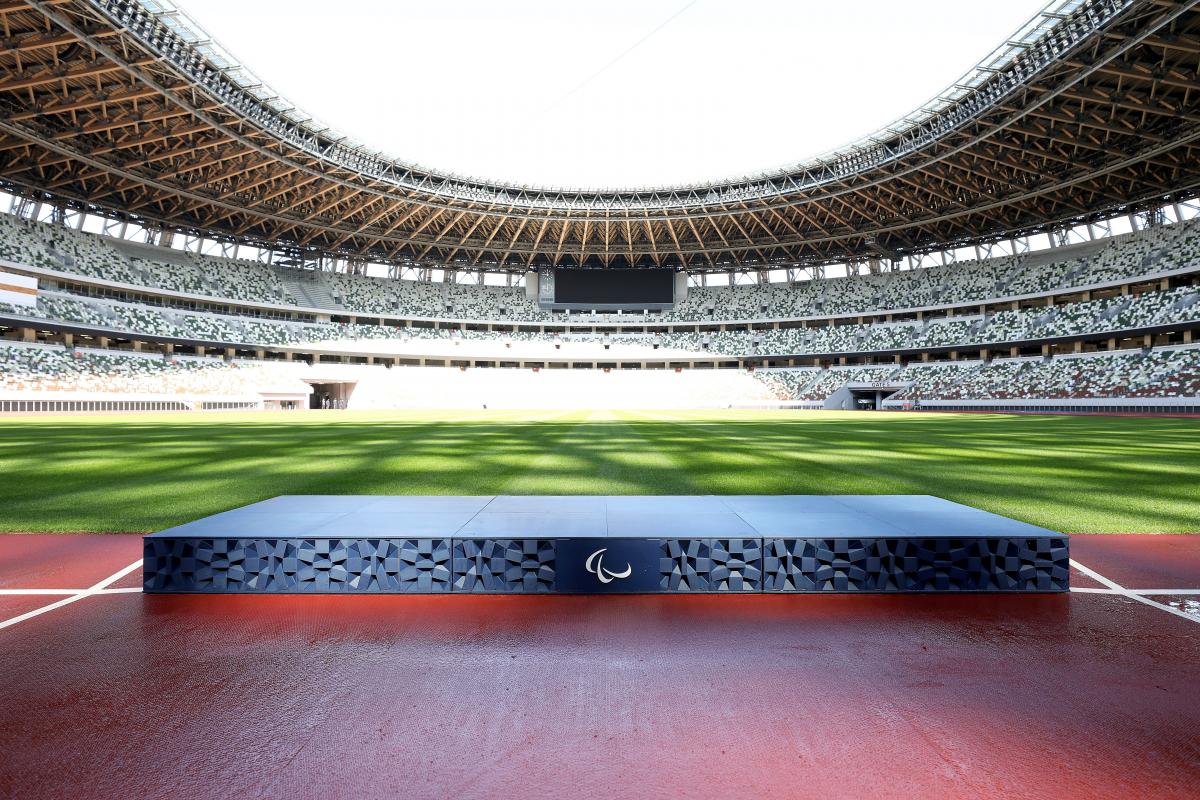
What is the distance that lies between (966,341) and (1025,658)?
6386 centimetres

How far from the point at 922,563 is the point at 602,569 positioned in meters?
2.44

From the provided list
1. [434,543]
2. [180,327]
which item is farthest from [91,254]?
[434,543]

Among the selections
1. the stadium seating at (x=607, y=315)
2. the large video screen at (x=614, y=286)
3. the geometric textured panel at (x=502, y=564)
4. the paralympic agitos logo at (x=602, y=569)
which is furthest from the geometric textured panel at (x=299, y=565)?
the large video screen at (x=614, y=286)

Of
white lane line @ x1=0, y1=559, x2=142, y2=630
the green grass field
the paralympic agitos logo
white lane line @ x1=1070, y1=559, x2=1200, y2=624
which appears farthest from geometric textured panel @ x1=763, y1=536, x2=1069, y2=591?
white lane line @ x1=0, y1=559, x2=142, y2=630

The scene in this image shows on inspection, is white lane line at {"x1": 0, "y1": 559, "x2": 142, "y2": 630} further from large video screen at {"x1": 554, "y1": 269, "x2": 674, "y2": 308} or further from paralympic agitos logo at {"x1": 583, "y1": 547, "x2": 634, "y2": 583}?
large video screen at {"x1": 554, "y1": 269, "x2": 674, "y2": 308}

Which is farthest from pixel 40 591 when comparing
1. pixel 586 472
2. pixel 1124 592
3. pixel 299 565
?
pixel 1124 592

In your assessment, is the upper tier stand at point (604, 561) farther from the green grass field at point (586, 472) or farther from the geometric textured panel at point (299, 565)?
the green grass field at point (586, 472)

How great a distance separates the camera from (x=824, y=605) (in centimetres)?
436

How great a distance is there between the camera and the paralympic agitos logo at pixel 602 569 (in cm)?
459

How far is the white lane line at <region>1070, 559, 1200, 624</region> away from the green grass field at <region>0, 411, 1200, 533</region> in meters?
1.53

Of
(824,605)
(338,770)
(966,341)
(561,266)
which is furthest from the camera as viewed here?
(561,266)

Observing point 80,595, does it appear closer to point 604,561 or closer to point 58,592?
point 58,592

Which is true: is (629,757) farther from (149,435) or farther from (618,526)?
(149,435)

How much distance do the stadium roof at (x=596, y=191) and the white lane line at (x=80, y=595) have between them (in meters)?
31.3
